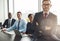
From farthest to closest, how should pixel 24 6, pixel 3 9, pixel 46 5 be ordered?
pixel 3 9 → pixel 24 6 → pixel 46 5

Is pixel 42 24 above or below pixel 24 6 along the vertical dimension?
below

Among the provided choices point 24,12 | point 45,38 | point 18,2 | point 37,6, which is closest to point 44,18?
point 45,38

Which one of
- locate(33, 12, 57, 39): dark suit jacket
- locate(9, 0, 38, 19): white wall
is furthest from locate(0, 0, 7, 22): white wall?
locate(33, 12, 57, 39): dark suit jacket

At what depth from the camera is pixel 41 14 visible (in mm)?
1409

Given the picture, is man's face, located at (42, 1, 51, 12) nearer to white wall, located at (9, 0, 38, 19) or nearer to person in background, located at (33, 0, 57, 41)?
person in background, located at (33, 0, 57, 41)

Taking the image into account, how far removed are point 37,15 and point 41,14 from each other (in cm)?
5

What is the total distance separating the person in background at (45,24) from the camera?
1.34 meters

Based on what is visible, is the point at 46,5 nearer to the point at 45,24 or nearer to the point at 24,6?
the point at 45,24

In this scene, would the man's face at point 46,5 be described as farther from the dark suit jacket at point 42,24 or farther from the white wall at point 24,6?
the white wall at point 24,6

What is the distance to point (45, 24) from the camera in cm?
137

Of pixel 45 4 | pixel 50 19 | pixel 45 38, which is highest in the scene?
pixel 45 4

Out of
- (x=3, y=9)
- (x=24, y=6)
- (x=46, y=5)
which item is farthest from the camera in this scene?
(x=3, y=9)

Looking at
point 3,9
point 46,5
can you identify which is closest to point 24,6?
point 3,9

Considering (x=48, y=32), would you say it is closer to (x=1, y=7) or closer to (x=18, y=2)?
(x=18, y=2)
